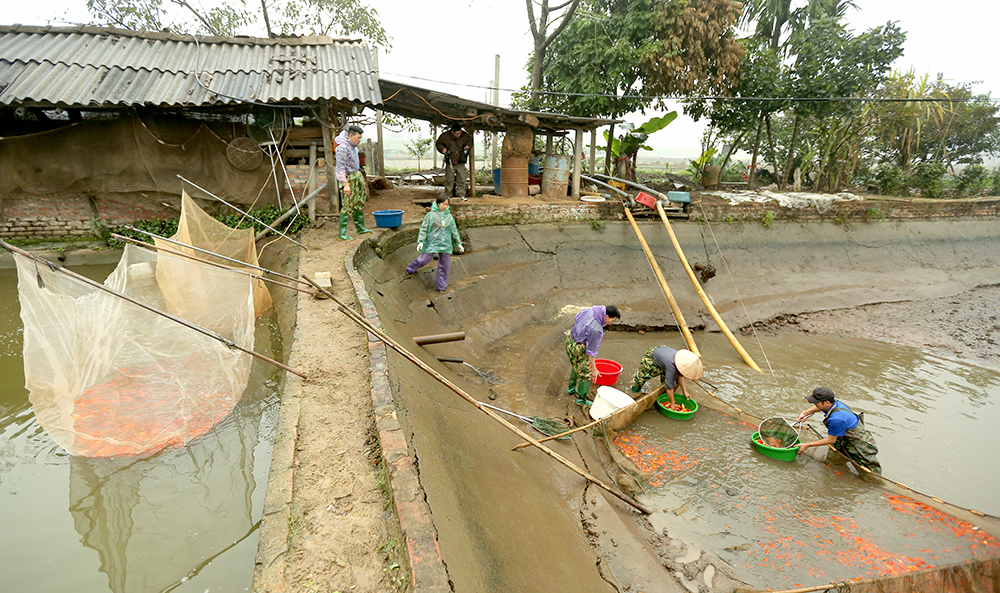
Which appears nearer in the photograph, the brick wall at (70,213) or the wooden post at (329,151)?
the brick wall at (70,213)

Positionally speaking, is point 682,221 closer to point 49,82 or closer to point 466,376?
point 466,376

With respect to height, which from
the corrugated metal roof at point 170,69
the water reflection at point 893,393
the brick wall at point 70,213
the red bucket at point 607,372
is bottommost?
the water reflection at point 893,393

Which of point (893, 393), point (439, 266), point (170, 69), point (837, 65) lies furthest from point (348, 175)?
point (837, 65)

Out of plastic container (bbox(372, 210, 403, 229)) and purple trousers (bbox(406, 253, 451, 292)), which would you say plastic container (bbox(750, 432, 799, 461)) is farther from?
plastic container (bbox(372, 210, 403, 229))

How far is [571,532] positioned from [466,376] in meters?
2.76

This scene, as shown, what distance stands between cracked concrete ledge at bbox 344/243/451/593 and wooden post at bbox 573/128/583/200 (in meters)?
8.86

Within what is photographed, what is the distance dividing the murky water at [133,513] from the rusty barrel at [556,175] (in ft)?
30.6

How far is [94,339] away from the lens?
3.82m

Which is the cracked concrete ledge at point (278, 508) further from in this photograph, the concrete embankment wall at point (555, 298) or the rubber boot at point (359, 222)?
the rubber boot at point (359, 222)

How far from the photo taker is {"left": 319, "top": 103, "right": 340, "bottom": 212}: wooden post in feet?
28.9

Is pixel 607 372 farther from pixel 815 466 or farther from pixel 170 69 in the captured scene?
pixel 170 69

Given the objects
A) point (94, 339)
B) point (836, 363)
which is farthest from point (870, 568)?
point (94, 339)

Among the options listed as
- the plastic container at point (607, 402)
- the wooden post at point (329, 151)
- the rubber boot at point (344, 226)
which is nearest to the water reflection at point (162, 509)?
the plastic container at point (607, 402)

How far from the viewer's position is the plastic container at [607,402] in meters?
5.52
